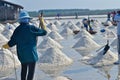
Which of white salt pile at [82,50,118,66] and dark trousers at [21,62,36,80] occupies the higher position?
dark trousers at [21,62,36,80]

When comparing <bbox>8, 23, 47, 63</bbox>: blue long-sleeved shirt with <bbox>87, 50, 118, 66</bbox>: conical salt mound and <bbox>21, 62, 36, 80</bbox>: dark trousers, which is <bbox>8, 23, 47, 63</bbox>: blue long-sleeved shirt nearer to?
<bbox>21, 62, 36, 80</bbox>: dark trousers

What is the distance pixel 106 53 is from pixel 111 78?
146 inches

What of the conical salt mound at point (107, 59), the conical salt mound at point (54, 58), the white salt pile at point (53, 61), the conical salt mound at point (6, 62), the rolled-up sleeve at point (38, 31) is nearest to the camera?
the rolled-up sleeve at point (38, 31)

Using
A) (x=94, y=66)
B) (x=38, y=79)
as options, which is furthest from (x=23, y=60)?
(x=94, y=66)

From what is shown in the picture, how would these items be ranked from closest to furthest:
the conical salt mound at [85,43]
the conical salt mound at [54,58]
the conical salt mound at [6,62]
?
1. the conical salt mound at [6,62]
2. the conical salt mound at [54,58]
3. the conical salt mound at [85,43]

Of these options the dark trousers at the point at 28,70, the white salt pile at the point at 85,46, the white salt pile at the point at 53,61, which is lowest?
the white salt pile at the point at 85,46

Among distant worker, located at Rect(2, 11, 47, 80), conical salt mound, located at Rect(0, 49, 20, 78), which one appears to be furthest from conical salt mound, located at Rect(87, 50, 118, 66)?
distant worker, located at Rect(2, 11, 47, 80)

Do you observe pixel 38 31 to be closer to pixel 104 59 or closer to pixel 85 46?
pixel 104 59

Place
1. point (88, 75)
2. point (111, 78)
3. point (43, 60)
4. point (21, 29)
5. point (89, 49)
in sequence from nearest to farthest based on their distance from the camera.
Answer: point (21, 29)
point (111, 78)
point (88, 75)
point (43, 60)
point (89, 49)

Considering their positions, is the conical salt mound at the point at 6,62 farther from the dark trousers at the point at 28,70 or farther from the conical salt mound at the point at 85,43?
the conical salt mound at the point at 85,43

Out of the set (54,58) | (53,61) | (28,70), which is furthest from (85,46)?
(28,70)

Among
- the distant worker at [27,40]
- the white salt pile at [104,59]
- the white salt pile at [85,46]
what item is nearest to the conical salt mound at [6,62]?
the white salt pile at [104,59]

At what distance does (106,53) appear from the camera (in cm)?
1460

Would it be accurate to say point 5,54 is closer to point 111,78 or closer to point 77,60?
point 77,60
